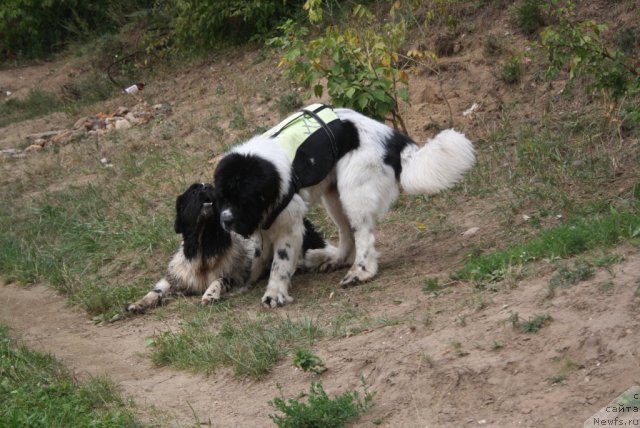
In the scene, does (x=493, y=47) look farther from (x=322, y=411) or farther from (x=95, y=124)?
(x=322, y=411)

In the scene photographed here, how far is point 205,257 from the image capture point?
25.2 ft

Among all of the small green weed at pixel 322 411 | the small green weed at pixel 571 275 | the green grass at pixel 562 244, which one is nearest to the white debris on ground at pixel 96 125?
the green grass at pixel 562 244

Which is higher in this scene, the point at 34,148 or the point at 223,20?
the point at 223,20

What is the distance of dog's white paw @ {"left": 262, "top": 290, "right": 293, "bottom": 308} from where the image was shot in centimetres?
705

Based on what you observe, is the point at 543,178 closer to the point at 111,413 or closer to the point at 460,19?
the point at 460,19

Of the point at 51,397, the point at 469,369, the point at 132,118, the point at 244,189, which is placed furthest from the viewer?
the point at 132,118

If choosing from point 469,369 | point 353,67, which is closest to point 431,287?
point 469,369

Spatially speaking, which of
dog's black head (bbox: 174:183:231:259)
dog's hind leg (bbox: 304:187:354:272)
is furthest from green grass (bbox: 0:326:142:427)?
dog's hind leg (bbox: 304:187:354:272)

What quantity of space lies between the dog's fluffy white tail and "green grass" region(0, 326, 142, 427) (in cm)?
273

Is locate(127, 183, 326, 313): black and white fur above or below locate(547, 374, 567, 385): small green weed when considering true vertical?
below

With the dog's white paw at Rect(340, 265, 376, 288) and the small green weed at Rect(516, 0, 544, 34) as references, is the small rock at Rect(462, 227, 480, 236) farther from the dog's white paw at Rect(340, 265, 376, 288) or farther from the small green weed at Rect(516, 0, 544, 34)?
the small green weed at Rect(516, 0, 544, 34)

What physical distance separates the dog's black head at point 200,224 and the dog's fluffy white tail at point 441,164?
1.54 metres

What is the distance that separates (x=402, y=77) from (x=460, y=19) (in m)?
2.37

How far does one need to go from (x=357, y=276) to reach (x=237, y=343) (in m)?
1.59
